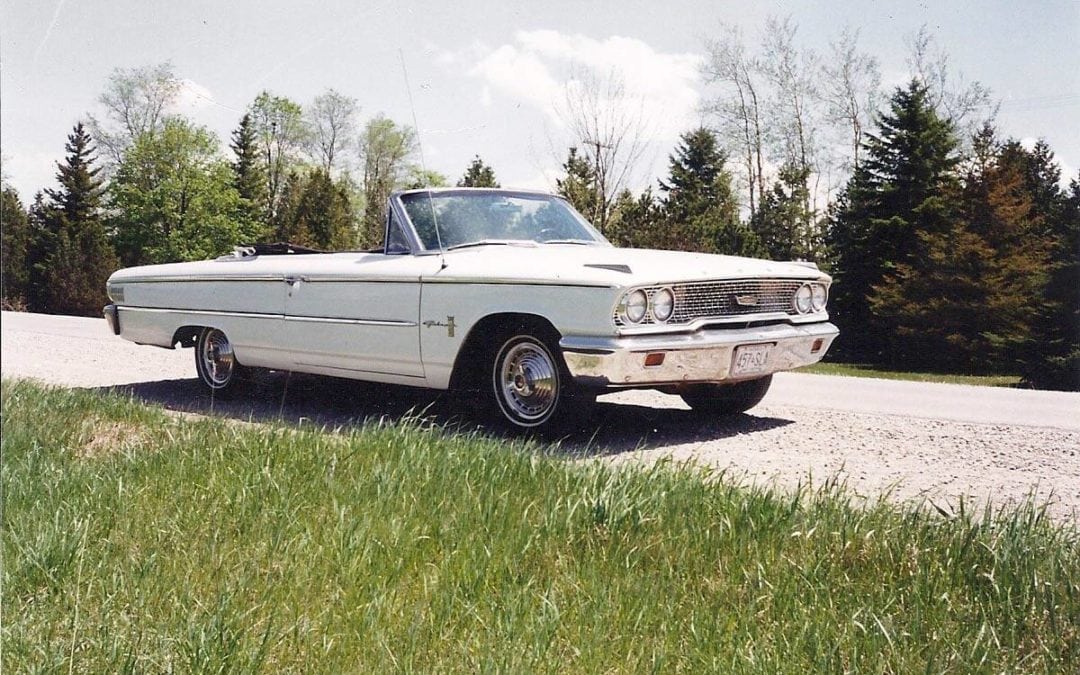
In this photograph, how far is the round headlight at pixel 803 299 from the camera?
481cm

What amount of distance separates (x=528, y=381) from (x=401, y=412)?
1.10 m

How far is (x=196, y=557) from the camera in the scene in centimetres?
300

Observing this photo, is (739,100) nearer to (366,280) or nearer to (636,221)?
(636,221)

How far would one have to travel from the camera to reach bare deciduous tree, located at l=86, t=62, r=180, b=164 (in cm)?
391

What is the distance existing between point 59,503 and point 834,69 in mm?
3051

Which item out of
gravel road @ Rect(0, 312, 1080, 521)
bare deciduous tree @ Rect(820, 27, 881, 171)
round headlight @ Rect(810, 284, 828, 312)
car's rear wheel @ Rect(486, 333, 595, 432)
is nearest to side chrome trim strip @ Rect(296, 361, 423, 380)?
gravel road @ Rect(0, 312, 1080, 521)

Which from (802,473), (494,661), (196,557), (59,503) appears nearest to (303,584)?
(196,557)

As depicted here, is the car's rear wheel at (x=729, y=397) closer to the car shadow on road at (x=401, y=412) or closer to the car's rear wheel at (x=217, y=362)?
the car shadow on road at (x=401, y=412)

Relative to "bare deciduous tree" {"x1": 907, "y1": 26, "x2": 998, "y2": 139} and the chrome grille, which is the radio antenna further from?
"bare deciduous tree" {"x1": 907, "y1": 26, "x2": 998, "y2": 139}

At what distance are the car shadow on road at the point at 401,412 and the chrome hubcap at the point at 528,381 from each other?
0.17m

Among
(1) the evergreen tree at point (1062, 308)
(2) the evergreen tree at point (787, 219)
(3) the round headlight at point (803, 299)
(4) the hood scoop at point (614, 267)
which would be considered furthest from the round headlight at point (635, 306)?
(1) the evergreen tree at point (1062, 308)

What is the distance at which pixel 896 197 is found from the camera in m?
2.82

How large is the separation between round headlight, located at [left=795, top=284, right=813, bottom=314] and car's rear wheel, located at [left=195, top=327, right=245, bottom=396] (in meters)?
3.38

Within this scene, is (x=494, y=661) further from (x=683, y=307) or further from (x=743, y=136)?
(x=683, y=307)
